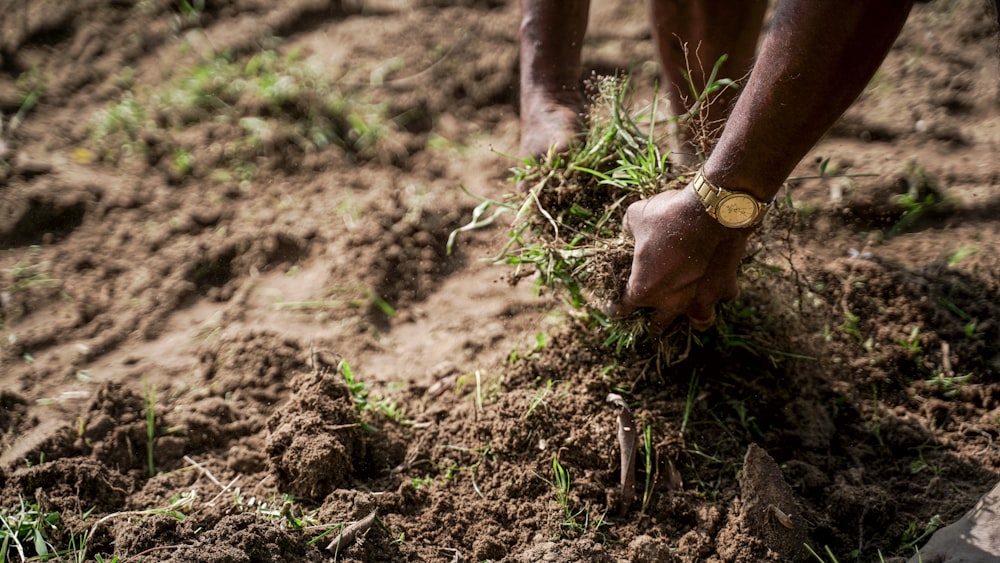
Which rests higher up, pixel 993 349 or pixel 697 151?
pixel 697 151

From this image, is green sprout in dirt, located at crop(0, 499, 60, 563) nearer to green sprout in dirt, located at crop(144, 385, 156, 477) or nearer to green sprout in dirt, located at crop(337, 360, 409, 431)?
green sprout in dirt, located at crop(144, 385, 156, 477)

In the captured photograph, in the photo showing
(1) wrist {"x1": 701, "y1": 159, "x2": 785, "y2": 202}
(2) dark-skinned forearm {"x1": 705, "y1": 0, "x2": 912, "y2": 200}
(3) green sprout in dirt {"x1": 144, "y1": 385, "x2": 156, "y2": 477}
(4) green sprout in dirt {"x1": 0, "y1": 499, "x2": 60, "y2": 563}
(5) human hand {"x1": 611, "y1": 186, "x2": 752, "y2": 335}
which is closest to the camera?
(2) dark-skinned forearm {"x1": 705, "y1": 0, "x2": 912, "y2": 200}

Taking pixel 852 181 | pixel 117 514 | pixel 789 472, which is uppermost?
pixel 852 181

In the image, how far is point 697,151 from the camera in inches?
91.0

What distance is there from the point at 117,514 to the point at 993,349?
2.75 m

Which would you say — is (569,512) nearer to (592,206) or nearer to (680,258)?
(680,258)

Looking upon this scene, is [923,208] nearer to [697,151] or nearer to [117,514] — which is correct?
[697,151]

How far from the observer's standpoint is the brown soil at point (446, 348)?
7.23ft

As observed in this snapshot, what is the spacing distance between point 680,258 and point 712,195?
19 cm

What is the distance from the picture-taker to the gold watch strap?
6.15 feet

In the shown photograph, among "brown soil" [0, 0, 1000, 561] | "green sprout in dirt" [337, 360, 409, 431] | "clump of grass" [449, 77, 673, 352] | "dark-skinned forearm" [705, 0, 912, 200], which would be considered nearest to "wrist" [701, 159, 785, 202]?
"dark-skinned forearm" [705, 0, 912, 200]

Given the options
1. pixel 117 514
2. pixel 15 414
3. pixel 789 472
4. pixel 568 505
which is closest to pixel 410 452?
pixel 568 505

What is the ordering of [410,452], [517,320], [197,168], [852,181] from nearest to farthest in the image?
[410,452], [517,320], [852,181], [197,168]

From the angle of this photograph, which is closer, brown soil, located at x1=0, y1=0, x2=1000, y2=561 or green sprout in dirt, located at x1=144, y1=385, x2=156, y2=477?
brown soil, located at x1=0, y1=0, x2=1000, y2=561
